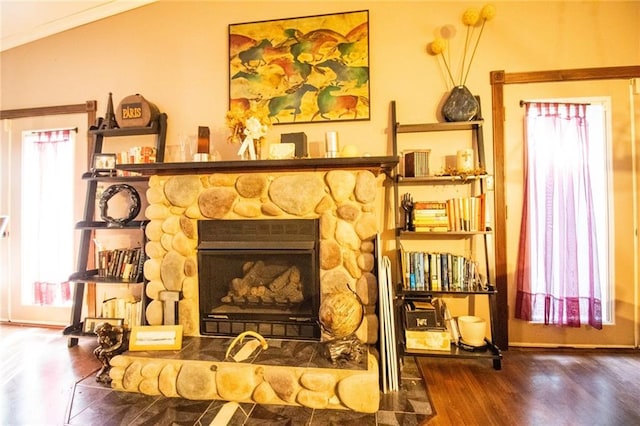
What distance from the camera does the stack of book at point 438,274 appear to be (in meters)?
2.32

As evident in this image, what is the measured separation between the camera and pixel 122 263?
108 inches

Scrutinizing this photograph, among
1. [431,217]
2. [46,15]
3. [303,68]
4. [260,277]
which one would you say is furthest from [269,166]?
[46,15]

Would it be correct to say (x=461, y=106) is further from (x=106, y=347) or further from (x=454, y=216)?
(x=106, y=347)

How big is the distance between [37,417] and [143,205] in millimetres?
1705

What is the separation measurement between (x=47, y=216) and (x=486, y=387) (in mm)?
4206

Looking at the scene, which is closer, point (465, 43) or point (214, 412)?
point (214, 412)

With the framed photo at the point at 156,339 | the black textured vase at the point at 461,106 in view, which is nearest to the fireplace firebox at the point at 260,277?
the framed photo at the point at 156,339

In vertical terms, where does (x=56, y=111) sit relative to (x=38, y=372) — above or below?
above

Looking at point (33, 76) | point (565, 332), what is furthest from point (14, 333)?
point (565, 332)

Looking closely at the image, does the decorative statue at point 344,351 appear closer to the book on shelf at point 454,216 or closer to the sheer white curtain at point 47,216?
the book on shelf at point 454,216

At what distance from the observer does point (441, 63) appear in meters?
2.60

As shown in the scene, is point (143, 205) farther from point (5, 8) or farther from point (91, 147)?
point (5, 8)

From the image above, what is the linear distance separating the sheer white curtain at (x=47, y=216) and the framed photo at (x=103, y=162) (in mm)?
589


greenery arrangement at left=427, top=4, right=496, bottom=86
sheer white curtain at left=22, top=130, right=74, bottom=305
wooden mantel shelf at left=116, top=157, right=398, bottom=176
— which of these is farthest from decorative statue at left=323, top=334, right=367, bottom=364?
sheer white curtain at left=22, top=130, right=74, bottom=305
